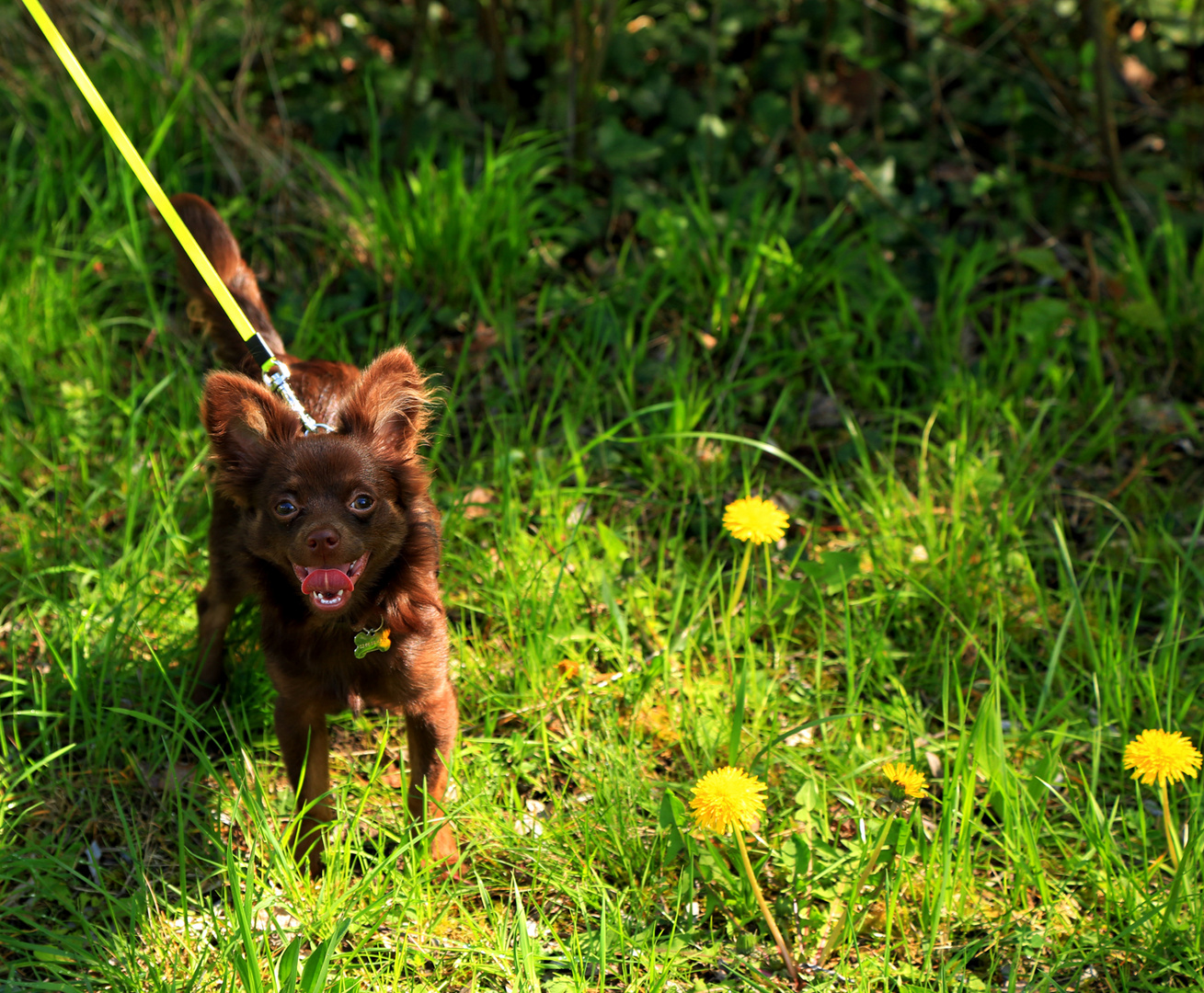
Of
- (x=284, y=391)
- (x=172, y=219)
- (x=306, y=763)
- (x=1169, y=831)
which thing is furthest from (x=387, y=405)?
(x=1169, y=831)

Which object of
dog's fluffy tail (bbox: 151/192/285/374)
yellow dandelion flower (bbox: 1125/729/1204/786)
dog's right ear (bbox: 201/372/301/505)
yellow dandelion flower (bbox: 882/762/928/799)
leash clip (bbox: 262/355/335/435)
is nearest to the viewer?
yellow dandelion flower (bbox: 882/762/928/799)

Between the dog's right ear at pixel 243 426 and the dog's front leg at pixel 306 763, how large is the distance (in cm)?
53

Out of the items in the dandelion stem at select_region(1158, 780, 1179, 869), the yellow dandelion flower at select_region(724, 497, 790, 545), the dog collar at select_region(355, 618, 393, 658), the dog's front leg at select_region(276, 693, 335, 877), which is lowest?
the dog's front leg at select_region(276, 693, 335, 877)

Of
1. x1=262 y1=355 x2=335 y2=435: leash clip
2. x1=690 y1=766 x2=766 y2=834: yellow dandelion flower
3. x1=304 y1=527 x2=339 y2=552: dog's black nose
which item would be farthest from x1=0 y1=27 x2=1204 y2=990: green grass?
x1=262 y1=355 x2=335 y2=435: leash clip

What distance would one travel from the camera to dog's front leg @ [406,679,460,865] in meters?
2.72

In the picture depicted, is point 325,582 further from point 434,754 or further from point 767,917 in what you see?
point 767,917

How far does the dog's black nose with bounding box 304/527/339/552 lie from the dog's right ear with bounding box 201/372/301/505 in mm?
299

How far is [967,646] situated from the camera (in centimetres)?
342

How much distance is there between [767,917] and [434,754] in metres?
0.89

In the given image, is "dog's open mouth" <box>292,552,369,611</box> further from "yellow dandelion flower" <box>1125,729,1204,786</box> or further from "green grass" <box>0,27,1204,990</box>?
"yellow dandelion flower" <box>1125,729,1204,786</box>

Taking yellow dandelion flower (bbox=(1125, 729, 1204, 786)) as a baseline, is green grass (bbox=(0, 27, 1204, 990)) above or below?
below

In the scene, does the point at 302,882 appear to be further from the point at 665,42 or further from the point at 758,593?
the point at 665,42

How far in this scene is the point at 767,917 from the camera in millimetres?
2375

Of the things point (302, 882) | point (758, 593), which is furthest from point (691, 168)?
point (302, 882)
